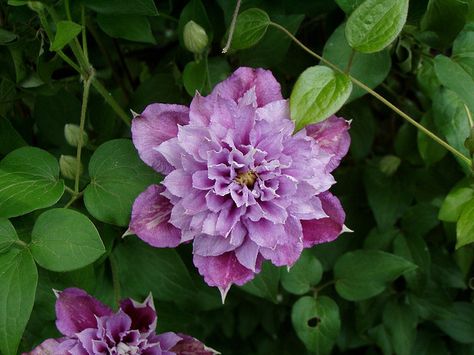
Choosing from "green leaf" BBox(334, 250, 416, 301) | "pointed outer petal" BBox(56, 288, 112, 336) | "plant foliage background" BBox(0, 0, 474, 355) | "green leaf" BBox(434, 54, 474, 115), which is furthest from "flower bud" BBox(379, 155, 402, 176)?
"pointed outer petal" BBox(56, 288, 112, 336)

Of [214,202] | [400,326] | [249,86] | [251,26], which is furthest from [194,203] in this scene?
[400,326]

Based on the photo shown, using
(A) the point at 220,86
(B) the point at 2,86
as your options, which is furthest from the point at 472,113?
(B) the point at 2,86

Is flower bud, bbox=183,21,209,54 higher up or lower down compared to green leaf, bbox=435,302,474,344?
higher up

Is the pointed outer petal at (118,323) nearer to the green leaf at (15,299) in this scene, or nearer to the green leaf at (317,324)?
the green leaf at (15,299)

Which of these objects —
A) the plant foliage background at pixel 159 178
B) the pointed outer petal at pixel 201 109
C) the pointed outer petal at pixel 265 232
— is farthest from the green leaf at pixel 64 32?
the pointed outer petal at pixel 265 232

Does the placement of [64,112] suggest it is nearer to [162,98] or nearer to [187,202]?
[162,98]

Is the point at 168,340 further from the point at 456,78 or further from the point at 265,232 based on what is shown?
the point at 456,78

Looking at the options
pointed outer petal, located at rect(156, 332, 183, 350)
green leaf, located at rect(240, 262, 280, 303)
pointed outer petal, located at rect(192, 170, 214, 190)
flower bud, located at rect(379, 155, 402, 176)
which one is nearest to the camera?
pointed outer petal, located at rect(192, 170, 214, 190)

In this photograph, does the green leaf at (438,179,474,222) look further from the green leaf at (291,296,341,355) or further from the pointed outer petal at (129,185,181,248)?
the pointed outer petal at (129,185,181,248)
